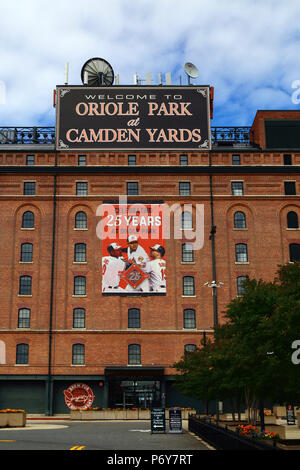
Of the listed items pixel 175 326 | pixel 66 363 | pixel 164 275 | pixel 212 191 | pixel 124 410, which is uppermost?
pixel 212 191

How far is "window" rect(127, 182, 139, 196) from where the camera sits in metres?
55.6

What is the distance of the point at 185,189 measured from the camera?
183 feet

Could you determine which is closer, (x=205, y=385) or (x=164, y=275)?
(x=205, y=385)

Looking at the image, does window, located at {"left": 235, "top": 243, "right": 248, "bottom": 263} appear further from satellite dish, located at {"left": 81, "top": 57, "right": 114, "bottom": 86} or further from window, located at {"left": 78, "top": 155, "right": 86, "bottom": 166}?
satellite dish, located at {"left": 81, "top": 57, "right": 114, "bottom": 86}

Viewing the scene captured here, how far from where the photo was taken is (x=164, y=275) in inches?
2098

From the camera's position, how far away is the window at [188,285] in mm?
53438

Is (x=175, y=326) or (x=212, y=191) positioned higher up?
(x=212, y=191)

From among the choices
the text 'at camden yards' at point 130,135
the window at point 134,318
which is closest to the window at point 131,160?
the text 'at camden yards' at point 130,135

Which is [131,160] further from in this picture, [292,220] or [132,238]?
[292,220]

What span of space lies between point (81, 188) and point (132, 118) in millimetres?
9002
